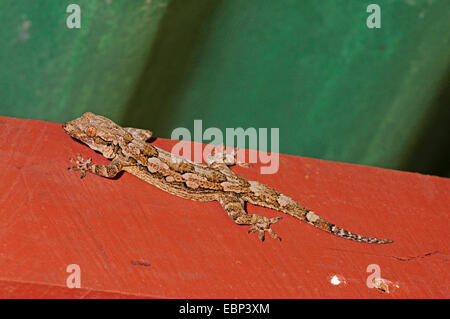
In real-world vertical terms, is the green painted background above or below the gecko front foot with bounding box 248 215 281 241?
above

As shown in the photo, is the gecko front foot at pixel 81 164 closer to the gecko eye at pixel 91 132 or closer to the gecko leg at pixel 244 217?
the gecko eye at pixel 91 132

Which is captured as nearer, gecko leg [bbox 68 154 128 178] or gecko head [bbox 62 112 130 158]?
gecko leg [bbox 68 154 128 178]

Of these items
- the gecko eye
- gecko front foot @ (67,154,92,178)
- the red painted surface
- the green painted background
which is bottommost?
the red painted surface

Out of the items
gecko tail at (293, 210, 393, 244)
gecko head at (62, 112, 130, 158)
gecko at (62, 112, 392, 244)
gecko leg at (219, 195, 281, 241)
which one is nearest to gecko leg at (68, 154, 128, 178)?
gecko at (62, 112, 392, 244)

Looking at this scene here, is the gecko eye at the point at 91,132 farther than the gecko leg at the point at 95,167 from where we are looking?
Yes

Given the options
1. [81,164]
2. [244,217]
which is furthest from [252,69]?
[81,164]

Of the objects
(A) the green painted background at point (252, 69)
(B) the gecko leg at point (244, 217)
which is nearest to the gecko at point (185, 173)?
(B) the gecko leg at point (244, 217)

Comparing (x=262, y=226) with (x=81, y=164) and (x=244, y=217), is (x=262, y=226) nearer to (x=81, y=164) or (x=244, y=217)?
(x=244, y=217)

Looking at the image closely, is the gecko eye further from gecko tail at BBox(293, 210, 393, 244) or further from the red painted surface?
gecko tail at BBox(293, 210, 393, 244)
